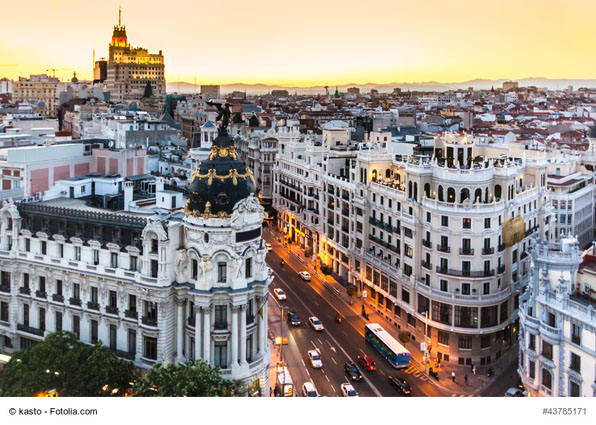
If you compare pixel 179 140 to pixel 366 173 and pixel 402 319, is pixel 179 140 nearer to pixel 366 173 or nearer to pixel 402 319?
pixel 366 173

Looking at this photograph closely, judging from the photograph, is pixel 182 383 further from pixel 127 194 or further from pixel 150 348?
pixel 127 194

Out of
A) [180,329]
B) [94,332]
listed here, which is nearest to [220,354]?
[180,329]

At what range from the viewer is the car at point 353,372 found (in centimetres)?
2667

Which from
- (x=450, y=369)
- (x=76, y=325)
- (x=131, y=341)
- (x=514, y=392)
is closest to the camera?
(x=514, y=392)

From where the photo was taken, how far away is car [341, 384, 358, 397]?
24.5 metres

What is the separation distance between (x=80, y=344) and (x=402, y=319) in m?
16.5

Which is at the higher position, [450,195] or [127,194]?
[127,194]

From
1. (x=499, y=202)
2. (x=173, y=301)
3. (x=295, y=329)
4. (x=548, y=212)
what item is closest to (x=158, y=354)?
(x=173, y=301)

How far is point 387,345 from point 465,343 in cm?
361

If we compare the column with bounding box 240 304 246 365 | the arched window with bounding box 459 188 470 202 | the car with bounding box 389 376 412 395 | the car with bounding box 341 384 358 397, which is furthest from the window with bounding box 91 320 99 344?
the arched window with bounding box 459 188 470 202

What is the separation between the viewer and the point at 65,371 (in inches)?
761

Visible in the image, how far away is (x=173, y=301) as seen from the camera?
22.7 meters

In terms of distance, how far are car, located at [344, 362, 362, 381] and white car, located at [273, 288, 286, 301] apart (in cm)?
856

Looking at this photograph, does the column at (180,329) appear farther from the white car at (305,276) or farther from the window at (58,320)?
the white car at (305,276)
